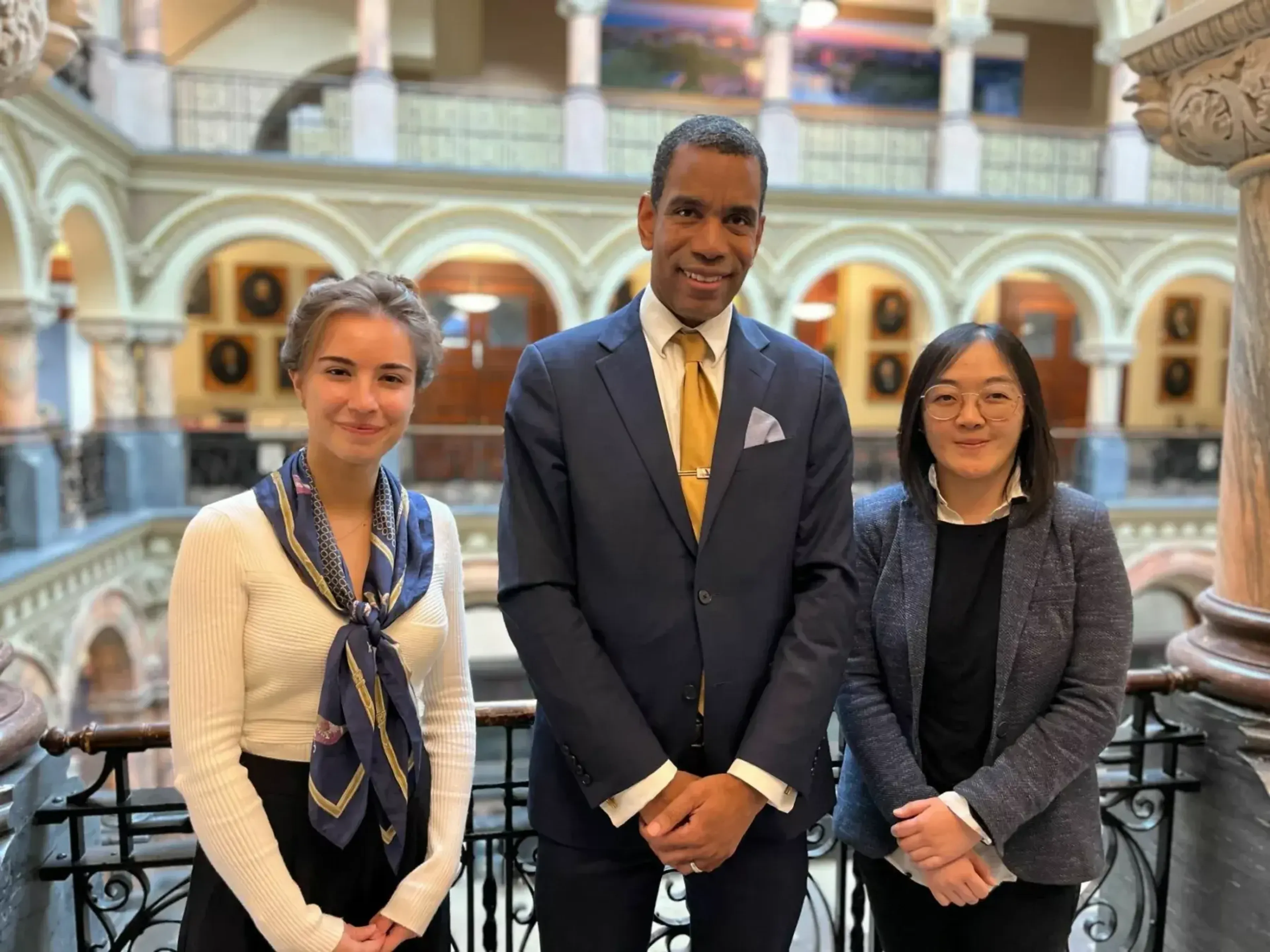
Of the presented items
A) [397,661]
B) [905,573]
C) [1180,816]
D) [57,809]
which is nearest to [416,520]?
[397,661]

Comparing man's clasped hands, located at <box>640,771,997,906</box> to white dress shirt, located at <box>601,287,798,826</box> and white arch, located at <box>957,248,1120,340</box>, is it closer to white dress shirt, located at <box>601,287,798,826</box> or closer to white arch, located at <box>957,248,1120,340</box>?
white dress shirt, located at <box>601,287,798,826</box>

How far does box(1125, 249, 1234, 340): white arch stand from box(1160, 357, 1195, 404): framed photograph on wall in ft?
10.9

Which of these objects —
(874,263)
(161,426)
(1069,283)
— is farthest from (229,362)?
(1069,283)

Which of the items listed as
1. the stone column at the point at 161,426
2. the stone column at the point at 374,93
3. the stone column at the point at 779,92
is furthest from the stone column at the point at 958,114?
the stone column at the point at 161,426

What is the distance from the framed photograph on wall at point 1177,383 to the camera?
14.9m

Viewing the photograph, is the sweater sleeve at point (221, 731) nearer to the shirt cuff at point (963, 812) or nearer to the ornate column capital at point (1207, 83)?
the shirt cuff at point (963, 812)

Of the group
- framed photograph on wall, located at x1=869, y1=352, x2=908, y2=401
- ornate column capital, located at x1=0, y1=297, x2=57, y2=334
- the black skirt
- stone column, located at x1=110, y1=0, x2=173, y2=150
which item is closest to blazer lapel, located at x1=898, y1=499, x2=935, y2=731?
the black skirt

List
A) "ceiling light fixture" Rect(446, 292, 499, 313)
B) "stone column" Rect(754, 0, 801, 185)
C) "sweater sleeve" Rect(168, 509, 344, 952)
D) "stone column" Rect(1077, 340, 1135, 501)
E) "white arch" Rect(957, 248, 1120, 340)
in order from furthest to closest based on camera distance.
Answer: "ceiling light fixture" Rect(446, 292, 499, 313) < "stone column" Rect(1077, 340, 1135, 501) < "white arch" Rect(957, 248, 1120, 340) < "stone column" Rect(754, 0, 801, 185) < "sweater sleeve" Rect(168, 509, 344, 952)

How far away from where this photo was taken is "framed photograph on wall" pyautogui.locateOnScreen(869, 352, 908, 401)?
559 inches

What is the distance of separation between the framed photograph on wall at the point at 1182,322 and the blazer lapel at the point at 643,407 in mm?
15671

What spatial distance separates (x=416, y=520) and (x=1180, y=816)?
216 centimetres

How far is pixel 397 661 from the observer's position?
153 cm

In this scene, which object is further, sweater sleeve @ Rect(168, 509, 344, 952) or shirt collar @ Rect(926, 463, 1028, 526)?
shirt collar @ Rect(926, 463, 1028, 526)

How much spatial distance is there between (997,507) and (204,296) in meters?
13.2
